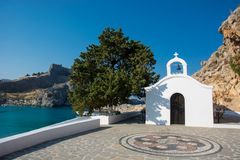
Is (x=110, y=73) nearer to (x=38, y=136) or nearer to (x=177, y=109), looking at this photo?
(x=177, y=109)

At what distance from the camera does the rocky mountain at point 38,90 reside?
121 m

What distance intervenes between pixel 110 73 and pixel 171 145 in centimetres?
936

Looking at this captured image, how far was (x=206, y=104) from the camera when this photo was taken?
16125mm

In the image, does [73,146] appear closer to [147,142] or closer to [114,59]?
[147,142]

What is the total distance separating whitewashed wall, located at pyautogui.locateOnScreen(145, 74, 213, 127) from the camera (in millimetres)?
16125

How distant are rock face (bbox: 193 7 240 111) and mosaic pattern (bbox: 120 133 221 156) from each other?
20198 mm

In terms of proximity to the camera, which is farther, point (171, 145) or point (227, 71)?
point (227, 71)

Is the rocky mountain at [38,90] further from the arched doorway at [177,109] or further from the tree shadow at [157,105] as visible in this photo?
the arched doorway at [177,109]

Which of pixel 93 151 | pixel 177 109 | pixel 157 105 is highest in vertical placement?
pixel 157 105

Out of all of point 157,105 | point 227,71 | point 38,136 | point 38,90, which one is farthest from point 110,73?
point 38,90

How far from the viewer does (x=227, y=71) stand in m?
35.1

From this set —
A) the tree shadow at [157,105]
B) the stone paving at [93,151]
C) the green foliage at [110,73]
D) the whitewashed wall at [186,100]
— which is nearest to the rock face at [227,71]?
the whitewashed wall at [186,100]

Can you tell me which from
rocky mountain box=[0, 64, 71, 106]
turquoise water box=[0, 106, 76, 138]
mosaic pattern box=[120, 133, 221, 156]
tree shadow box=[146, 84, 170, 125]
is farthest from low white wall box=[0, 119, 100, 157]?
rocky mountain box=[0, 64, 71, 106]

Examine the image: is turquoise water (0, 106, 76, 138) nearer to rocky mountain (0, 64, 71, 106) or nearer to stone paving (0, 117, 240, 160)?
stone paving (0, 117, 240, 160)
